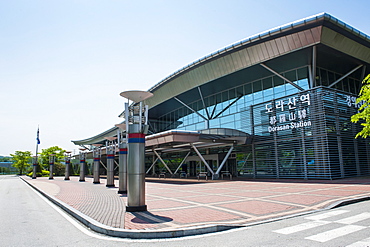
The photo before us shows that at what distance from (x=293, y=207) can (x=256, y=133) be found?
1944 centimetres

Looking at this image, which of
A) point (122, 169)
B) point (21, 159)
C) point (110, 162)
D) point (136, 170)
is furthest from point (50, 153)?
point (136, 170)

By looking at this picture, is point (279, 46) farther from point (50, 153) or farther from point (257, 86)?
point (50, 153)

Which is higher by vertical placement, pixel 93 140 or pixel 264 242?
pixel 93 140

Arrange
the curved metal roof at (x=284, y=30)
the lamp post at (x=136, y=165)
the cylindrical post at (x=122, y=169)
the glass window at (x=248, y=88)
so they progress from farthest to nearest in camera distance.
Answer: the glass window at (x=248, y=88) → the curved metal roof at (x=284, y=30) → the cylindrical post at (x=122, y=169) → the lamp post at (x=136, y=165)

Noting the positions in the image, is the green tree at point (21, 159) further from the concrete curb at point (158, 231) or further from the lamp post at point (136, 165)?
the concrete curb at point (158, 231)

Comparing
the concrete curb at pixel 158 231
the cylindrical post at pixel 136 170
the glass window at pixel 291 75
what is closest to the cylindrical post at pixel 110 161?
the cylindrical post at pixel 136 170

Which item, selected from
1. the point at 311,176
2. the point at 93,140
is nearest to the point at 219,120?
the point at 311,176

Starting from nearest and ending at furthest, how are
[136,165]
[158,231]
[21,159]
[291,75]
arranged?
1. [158,231]
2. [136,165]
3. [291,75]
4. [21,159]

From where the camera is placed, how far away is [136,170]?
32.3ft

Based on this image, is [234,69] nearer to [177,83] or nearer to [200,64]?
[200,64]

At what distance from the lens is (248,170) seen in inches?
1161

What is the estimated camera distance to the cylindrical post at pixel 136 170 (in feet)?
31.8

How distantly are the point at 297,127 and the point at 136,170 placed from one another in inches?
736

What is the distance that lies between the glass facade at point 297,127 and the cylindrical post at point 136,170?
17.9 meters
